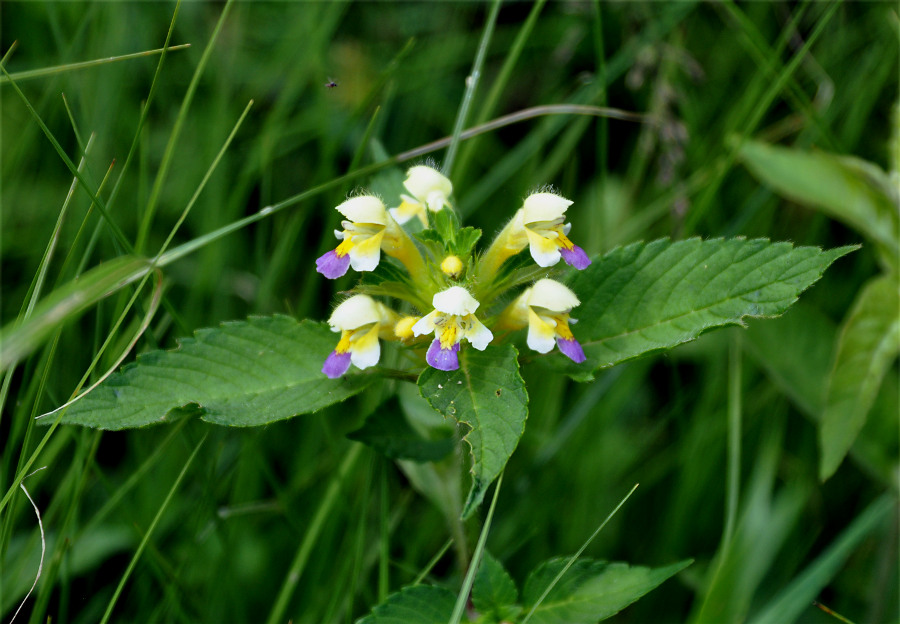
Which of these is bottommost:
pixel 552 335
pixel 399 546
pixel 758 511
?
pixel 399 546

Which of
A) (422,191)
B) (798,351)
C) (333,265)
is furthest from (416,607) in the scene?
(798,351)

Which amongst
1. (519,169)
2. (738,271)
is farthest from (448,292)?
(519,169)

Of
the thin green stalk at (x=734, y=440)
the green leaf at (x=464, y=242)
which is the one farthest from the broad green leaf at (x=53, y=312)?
the thin green stalk at (x=734, y=440)

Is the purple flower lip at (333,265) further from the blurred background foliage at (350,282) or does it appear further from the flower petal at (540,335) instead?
the blurred background foliage at (350,282)

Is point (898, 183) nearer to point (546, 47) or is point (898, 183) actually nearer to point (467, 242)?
point (467, 242)

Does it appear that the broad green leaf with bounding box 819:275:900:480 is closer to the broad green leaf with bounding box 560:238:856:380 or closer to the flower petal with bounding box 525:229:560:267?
the broad green leaf with bounding box 560:238:856:380

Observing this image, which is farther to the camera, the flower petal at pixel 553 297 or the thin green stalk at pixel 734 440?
the thin green stalk at pixel 734 440

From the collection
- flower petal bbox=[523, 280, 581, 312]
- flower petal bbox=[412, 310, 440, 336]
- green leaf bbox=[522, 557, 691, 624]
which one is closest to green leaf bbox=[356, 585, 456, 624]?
green leaf bbox=[522, 557, 691, 624]
